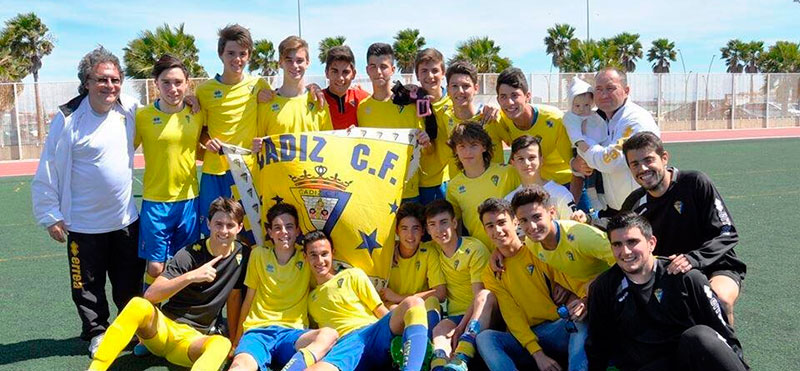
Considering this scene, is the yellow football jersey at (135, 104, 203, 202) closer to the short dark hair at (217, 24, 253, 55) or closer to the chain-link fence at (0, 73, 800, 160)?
the short dark hair at (217, 24, 253, 55)

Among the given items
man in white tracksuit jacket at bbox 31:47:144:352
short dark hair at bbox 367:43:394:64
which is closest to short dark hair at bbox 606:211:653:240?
short dark hair at bbox 367:43:394:64

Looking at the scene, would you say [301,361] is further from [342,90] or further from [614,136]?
[614,136]

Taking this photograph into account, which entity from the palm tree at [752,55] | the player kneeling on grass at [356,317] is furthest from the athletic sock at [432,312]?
the palm tree at [752,55]

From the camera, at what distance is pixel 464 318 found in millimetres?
4098

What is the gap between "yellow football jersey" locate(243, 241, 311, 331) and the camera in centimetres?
413

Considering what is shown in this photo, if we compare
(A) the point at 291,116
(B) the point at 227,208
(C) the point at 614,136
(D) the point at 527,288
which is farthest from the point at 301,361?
(C) the point at 614,136

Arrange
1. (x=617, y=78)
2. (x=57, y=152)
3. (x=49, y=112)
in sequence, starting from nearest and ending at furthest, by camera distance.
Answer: (x=57, y=152)
(x=617, y=78)
(x=49, y=112)

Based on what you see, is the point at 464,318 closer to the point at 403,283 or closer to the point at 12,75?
the point at 403,283

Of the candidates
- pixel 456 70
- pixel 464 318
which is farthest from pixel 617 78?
pixel 464 318

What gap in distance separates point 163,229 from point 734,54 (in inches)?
2058

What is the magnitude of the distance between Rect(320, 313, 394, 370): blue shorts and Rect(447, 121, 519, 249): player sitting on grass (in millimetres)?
1005

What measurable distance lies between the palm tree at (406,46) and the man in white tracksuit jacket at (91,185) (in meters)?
32.4

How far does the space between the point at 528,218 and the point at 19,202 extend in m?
11.3

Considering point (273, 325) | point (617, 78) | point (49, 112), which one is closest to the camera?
point (273, 325)
